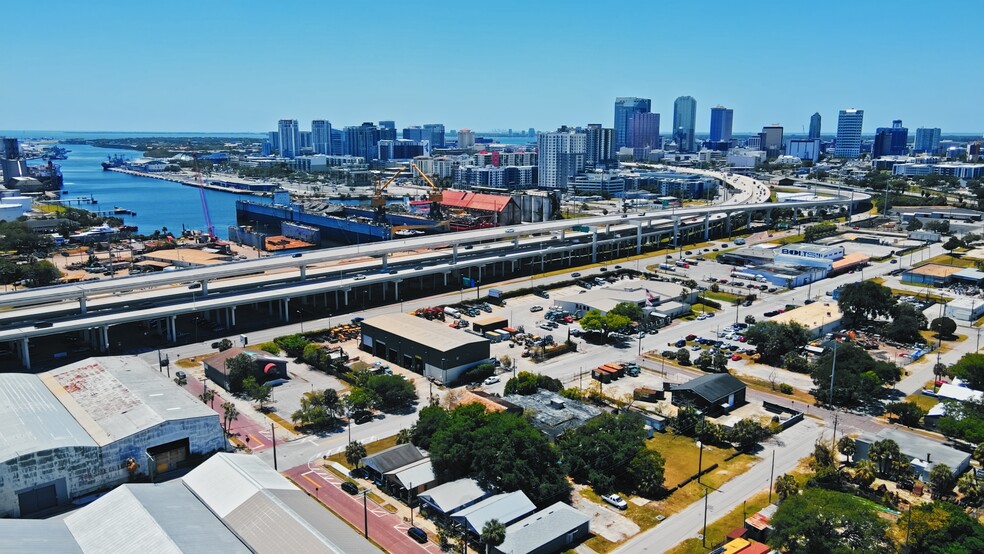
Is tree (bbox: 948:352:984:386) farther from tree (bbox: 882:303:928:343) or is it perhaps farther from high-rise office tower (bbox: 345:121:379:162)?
high-rise office tower (bbox: 345:121:379:162)

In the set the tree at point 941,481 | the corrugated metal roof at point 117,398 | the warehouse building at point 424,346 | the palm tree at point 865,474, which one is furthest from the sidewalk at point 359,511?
the tree at point 941,481

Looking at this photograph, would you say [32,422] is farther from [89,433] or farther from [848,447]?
[848,447]

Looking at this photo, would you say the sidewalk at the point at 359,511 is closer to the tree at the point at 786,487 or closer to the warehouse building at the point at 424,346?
the warehouse building at the point at 424,346

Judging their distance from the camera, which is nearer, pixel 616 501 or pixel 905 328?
pixel 616 501

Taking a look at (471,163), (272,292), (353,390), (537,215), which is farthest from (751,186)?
(353,390)

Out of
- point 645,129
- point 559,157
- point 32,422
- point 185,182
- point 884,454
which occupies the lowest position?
point 884,454

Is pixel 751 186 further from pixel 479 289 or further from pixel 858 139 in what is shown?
pixel 858 139

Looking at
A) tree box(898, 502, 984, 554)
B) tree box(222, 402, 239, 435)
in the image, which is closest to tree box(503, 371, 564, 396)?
tree box(222, 402, 239, 435)

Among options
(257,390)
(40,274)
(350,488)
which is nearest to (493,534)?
(350,488)

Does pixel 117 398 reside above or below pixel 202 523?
above
